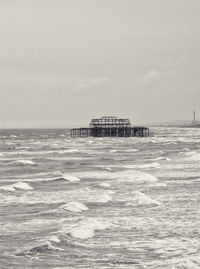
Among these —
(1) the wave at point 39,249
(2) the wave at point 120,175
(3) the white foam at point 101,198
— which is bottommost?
(2) the wave at point 120,175

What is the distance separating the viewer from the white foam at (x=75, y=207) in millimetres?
23766

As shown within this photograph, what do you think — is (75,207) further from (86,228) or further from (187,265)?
(187,265)

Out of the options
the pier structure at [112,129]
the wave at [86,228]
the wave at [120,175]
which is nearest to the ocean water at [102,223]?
the wave at [86,228]

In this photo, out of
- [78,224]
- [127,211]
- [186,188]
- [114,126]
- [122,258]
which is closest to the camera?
[122,258]

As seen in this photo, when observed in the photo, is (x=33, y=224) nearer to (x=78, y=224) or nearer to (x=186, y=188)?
(x=78, y=224)

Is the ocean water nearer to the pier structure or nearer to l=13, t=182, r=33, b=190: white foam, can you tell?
l=13, t=182, r=33, b=190: white foam

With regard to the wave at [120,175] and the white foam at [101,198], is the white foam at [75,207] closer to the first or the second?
the white foam at [101,198]

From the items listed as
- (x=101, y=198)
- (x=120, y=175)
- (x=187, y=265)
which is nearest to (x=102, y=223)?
(x=187, y=265)

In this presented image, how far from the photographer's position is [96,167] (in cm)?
4853

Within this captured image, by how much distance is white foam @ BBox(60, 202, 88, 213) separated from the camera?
2377 cm

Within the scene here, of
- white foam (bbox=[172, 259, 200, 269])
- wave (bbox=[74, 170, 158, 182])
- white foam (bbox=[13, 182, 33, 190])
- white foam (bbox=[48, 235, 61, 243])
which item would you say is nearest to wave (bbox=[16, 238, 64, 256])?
white foam (bbox=[48, 235, 61, 243])

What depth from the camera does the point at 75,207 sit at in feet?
Result: 78.9

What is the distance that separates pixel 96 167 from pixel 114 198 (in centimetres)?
2103

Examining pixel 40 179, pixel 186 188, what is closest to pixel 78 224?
pixel 186 188
